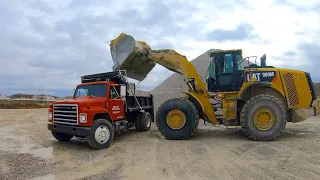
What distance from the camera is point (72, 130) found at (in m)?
8.98

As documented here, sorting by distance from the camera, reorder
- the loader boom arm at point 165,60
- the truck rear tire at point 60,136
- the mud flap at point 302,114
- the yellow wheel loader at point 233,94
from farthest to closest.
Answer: the loader boom arm at point 165,60 → the truck rear tire at point 60,136 → the mud flap at point 302,114 → the yellow wheel loader at point 233,94

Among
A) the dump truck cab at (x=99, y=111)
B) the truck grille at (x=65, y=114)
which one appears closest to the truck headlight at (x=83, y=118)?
the dump truck cab at (x=99, y=111)

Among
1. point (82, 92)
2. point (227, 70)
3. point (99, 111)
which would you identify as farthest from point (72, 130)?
point (227, 70)

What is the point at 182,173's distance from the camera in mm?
6238

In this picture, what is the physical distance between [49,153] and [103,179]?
10.7 ft

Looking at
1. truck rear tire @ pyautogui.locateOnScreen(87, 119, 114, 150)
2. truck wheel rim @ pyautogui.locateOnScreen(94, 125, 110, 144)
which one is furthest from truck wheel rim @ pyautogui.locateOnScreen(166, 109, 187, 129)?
truck wheel rim @ pyautogui.locateOnScreen(94, 125, 110, 144)

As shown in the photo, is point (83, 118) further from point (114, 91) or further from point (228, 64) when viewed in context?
point (228, 64)

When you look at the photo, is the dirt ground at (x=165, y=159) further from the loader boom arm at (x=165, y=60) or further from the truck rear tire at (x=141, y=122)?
the truck rear tire at (x=141, y=122)

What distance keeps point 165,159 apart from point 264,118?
412 cm

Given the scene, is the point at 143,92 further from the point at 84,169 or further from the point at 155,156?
the point at 84,169

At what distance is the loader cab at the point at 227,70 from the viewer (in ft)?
35.2

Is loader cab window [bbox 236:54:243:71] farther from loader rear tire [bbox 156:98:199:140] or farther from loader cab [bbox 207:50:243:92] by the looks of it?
loader rear tire [bbox 156:98:199:140]

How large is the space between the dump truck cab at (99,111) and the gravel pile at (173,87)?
16.6ft

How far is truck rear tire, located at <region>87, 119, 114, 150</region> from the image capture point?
28.8 feet
